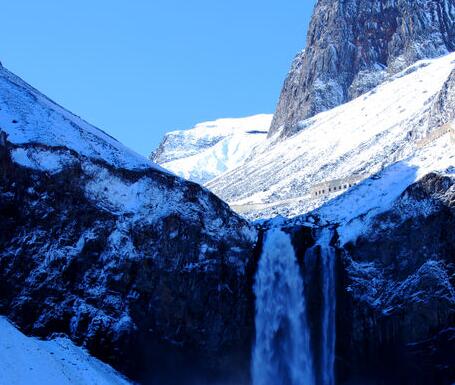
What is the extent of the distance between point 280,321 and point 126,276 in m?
13.9

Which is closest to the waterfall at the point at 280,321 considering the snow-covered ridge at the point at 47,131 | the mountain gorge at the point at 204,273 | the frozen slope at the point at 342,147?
the mountain gorge at the point at 204,273

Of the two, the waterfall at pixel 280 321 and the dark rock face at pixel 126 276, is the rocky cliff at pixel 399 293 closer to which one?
the waterfall at pixel 280 321

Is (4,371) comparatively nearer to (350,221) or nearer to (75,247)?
(75,247)

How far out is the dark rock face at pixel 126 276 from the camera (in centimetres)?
6444

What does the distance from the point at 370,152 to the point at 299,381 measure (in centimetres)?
6297

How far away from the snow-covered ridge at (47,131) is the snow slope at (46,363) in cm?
1540

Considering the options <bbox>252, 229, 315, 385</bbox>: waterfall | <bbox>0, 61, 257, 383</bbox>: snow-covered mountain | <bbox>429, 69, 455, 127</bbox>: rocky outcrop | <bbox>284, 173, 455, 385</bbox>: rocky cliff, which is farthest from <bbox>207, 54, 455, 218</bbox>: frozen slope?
<bbox>0, 61, 257, 383</bbox>: snow-covered mountain

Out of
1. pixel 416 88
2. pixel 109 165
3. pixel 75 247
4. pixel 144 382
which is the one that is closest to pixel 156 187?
pixel 109 165

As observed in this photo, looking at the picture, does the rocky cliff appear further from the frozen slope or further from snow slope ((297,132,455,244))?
the frozen slope

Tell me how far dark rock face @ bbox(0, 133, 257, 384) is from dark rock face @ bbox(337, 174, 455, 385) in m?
8.89

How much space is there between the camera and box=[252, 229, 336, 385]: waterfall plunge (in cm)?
6875

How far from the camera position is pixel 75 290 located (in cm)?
6550

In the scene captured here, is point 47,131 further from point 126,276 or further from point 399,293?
point 399,293

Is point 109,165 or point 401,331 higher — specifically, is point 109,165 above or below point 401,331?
above
